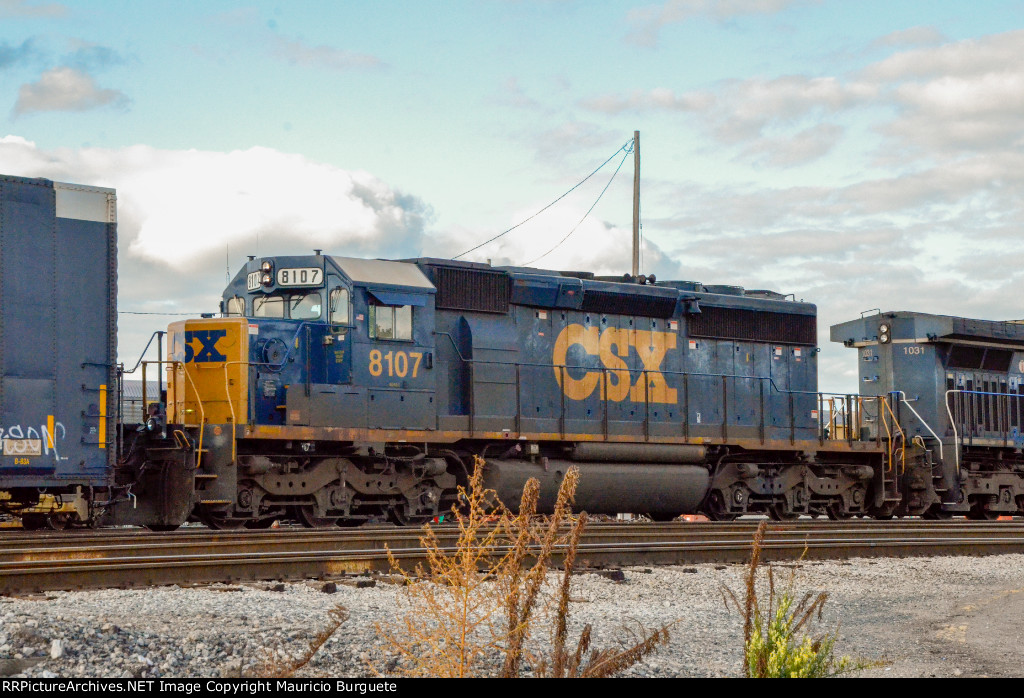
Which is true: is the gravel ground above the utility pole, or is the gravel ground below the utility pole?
below

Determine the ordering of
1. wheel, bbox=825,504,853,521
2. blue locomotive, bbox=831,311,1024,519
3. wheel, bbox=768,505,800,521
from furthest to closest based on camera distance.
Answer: blue locomotive, bbox=831,311,1024,519 → wheel, bbox=825,504,853,521 → wheel, bbox=768,505,800,521

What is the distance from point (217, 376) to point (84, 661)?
875 centimetres

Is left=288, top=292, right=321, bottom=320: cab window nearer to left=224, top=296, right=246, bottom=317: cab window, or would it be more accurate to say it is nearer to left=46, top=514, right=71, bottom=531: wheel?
left=224, top=296, right=246, bottom=317: cab window

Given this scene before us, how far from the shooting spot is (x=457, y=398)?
52.2 ft

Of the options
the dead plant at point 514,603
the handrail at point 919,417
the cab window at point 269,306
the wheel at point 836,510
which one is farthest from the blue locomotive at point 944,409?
the dead plant at point 514,603

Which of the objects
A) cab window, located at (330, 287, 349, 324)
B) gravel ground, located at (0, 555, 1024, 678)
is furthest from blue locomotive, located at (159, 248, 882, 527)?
gravel ground, located at (0, 555, 1024, 678)

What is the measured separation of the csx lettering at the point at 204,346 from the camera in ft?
46.5

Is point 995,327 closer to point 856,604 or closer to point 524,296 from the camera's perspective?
point 524,296

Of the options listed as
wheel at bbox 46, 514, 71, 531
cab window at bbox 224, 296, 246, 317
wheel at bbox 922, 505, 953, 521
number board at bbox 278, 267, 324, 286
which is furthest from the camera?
wheel at bbox 922, 505, 953, 521

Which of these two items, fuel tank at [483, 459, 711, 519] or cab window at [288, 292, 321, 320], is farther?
fuel tank at [483, 459, 711, 519]

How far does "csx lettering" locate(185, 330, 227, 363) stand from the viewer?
1417cm

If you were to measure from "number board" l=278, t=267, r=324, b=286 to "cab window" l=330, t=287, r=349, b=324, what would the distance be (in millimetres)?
267

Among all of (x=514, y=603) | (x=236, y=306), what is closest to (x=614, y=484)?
→ (x=236, y=306)
